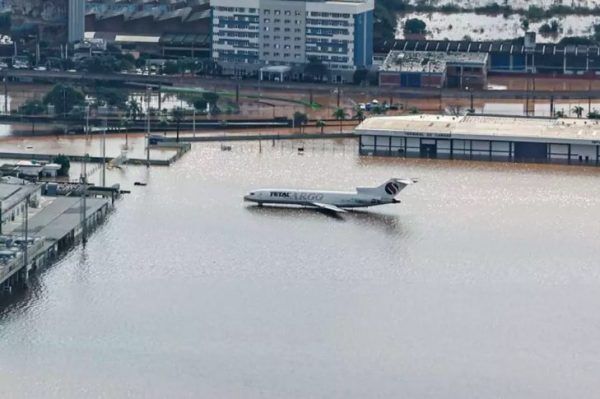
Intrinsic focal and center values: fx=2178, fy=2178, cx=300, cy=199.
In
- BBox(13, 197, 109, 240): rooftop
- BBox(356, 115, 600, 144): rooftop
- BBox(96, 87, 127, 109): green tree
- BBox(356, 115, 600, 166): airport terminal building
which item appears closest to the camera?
BBox(13, 197, 109, 240): rooftop

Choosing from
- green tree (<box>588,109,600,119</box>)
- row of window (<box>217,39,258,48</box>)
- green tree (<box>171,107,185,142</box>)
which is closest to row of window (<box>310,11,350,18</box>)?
row of window (<box>217,39,258,48</box>)

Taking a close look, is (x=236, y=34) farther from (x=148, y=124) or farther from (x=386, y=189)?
(x=386, y=189)

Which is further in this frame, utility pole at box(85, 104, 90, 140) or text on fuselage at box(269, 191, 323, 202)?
utility pole at box(85, 104, 90, 140)

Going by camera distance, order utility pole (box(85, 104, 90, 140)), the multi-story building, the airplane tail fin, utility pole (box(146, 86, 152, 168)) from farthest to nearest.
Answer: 1. the multi-story building
2. utility pole (box(85, 104, 90, 140))
3. utility pole (box(146, 86, 152, 168))
4. the airplane tail fin

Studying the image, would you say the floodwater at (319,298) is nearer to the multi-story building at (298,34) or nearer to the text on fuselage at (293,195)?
the text on fuselage at (293,195)

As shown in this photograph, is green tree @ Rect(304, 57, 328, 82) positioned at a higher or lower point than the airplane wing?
higher

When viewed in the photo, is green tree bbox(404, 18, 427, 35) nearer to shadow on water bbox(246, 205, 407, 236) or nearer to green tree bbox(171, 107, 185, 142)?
green tree bbox(171, 107, 185, 142)

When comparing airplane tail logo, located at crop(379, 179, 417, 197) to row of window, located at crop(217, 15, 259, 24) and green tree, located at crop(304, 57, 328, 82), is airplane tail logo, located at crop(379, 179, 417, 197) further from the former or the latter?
row of window, located at crop(217, 15, 259, 24)

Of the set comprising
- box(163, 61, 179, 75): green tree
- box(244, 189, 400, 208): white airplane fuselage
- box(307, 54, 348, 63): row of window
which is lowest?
box(244, 189, 400, 208): white airplane fuselage
